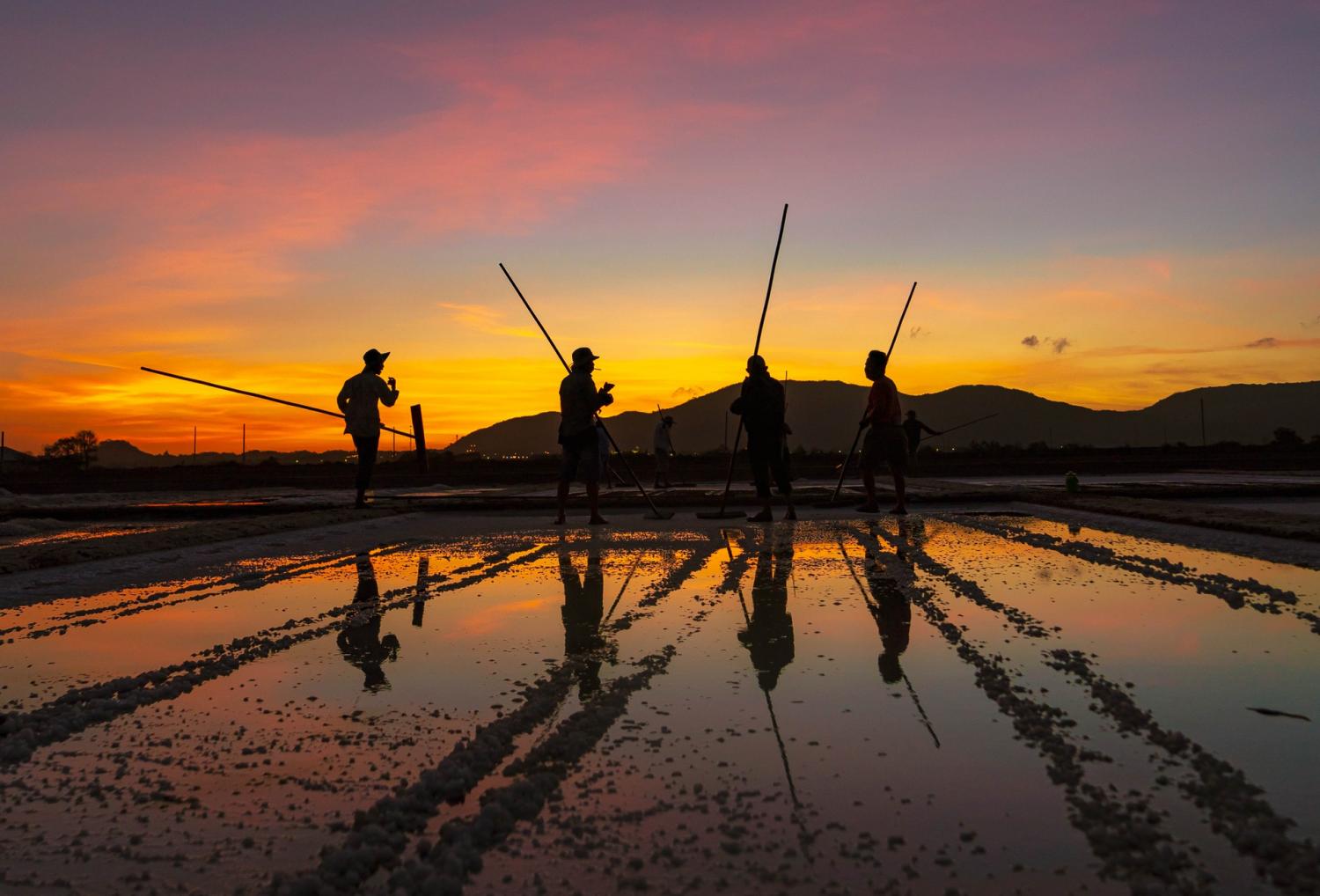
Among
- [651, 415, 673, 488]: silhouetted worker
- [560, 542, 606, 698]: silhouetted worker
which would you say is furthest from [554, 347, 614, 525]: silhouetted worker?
A: [651, 415, 673, 488]: silhouetted worker

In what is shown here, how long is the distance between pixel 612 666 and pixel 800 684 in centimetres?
65

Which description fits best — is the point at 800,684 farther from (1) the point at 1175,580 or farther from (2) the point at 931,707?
(1) the point at 1175,580

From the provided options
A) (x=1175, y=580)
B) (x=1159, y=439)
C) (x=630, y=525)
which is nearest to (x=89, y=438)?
(x=630, y=525)

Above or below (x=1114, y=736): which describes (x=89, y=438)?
above

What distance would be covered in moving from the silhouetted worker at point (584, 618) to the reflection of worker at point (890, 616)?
3.10 ft

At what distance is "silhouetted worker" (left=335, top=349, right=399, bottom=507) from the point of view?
11953 millimetres

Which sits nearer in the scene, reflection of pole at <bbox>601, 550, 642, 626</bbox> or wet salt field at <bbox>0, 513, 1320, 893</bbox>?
wet salt field at <bbox>0, 513, 1320, 893</bbox>

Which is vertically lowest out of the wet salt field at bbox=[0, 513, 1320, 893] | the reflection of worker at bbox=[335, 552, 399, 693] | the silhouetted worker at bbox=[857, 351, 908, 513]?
the wet salt field at bbox=[0, 513, 1320, 893]

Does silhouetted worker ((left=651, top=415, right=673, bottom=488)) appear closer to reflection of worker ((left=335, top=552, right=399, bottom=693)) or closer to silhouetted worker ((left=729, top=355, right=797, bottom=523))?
silhouetted worker ((left=729, top=355, right=797, bottom=523))

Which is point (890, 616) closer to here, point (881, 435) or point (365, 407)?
point (881, 435)

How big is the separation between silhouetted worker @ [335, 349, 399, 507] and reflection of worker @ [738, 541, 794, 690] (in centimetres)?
708

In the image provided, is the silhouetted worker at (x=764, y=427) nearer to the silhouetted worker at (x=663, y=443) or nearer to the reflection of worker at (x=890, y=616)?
the reflection of worker at (x=890, y=616)

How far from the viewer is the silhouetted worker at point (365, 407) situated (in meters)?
12.0

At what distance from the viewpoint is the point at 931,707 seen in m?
2.69
